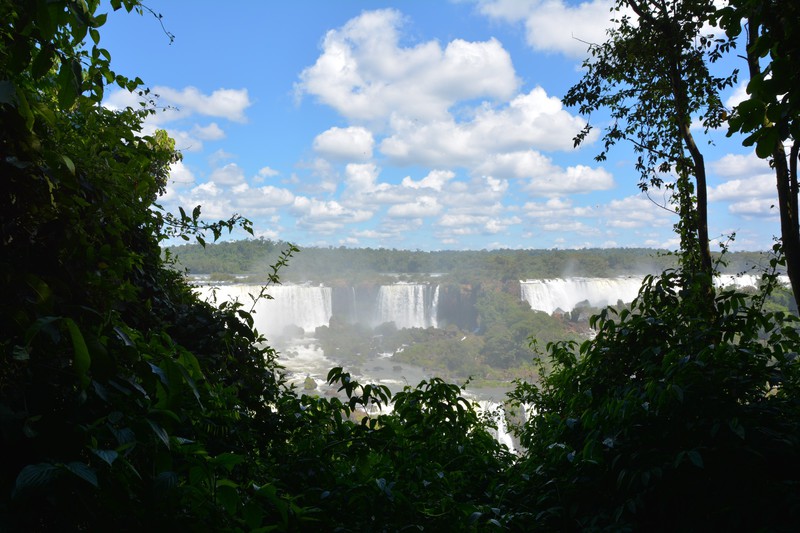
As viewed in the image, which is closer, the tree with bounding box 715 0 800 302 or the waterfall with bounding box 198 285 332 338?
the tree with bounding box 715 0 800 302

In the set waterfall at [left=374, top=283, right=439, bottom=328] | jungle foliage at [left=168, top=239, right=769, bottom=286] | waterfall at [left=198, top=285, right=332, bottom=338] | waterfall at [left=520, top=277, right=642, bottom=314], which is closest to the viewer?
waterfall at [left=198, top=285, right=332, bottom=338]

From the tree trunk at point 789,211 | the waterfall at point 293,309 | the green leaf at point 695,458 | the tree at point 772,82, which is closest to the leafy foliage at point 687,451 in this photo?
the green leaf at point 695,458

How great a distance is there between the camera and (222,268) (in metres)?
10.3

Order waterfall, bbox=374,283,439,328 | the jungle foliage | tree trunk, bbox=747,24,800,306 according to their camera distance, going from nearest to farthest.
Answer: tree trunk, bbox=747,24,800,306 → the jungle foliage → waterfall, bbox=374,283,439,328

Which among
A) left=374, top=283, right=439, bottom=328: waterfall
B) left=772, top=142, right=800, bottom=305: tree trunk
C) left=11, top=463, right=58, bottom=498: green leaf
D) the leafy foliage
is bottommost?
left=374, top=283, right=439, bottom=328: waterfall

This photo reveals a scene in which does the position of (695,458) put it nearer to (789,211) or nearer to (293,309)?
(789,211)

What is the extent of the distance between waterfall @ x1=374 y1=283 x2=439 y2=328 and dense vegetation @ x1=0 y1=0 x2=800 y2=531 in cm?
1597

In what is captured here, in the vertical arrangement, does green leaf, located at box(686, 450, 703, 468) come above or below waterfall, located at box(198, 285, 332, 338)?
above

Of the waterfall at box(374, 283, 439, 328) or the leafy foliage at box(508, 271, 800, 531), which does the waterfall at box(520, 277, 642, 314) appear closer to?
the waterfall at box(374, 283, 439, 328)

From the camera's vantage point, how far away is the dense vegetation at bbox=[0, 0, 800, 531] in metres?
0.56

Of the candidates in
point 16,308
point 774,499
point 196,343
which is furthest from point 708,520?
point 196,343

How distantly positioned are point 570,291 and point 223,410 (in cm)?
1644

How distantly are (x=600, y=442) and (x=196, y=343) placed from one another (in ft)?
3.98

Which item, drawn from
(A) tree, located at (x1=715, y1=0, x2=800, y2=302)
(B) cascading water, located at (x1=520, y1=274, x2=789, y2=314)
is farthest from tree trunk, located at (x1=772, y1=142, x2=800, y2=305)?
(B) cascading water, located at (x1=520, y1=274, x2=789, y2=314)
